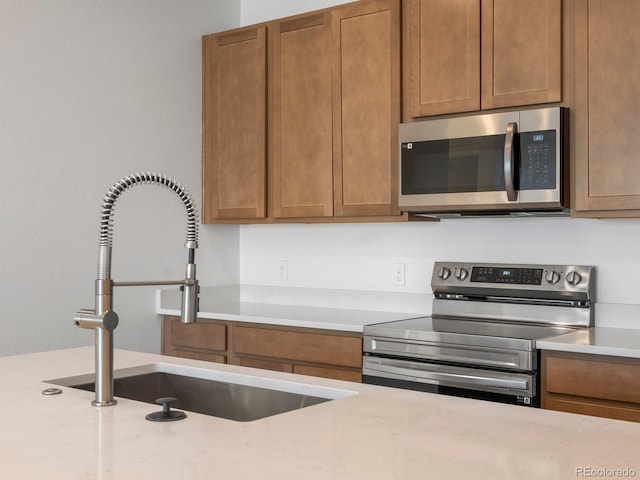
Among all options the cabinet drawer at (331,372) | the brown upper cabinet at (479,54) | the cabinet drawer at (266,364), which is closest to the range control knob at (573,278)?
the brown upper cabinet at (479,54)

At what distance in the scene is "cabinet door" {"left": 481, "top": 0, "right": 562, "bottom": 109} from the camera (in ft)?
9.45

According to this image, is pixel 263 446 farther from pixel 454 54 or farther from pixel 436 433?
pixel 454 54

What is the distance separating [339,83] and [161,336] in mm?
1612

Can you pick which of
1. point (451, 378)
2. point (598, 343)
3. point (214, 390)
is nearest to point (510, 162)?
point (598, 343)

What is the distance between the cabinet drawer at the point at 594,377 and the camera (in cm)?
244

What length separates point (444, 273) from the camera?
3461 mm

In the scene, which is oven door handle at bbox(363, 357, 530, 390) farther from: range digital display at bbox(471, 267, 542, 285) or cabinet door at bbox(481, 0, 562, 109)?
cabinet door at bbox(481, 0, 562, 109)

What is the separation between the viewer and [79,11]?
3496 mm

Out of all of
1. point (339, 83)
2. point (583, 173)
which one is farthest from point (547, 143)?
point (339, 83)

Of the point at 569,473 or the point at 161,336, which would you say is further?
the point at 161,336

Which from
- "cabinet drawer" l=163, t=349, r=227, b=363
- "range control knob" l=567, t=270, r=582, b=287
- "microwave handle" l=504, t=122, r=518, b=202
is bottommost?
"cabinet drawer" l=163, t=349, r=227, b=363

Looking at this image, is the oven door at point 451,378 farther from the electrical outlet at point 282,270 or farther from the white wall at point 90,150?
the white wall at point 90,150
